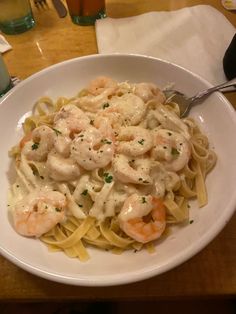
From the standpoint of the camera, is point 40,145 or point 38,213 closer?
point 38,213

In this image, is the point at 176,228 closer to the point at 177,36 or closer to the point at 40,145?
the point at 40,145

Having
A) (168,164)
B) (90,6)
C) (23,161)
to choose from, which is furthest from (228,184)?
(90,6)

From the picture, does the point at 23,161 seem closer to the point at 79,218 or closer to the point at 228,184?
the point at 79,218

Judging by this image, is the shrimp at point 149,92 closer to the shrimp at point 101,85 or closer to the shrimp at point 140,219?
the shrimp at point 101,85

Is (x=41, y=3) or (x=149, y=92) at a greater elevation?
(x=41, y=3)

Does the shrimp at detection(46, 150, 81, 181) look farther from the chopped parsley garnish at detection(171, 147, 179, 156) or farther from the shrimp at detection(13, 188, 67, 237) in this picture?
the chopped parsley garnish at detection(171, 147, 179, 156)

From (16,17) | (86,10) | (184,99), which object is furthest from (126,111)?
(16,17)

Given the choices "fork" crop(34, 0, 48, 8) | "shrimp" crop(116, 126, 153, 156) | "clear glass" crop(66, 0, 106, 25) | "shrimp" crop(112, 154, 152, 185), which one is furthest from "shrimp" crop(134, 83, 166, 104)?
"fork" crop(34, 0, 48, 8)

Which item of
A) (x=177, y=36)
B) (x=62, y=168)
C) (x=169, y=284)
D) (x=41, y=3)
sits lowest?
(x=169, y=284)
